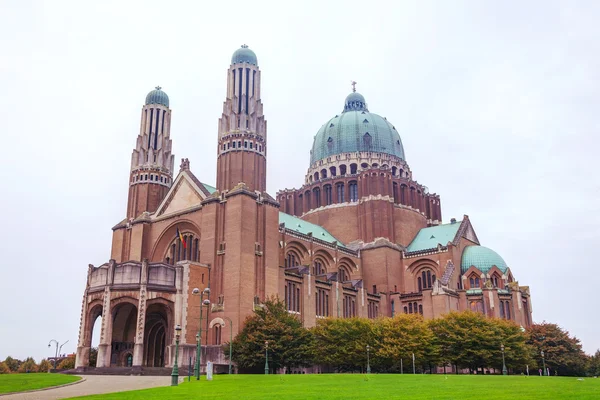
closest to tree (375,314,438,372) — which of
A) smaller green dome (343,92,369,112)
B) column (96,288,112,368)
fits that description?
column (96,288,112,368)

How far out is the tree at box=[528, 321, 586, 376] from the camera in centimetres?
6581

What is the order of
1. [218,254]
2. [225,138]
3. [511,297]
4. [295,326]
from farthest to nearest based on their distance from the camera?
[511,297] → [225,138] → [218,254] → [295,326]

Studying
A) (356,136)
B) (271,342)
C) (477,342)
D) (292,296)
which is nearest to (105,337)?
(271,342)

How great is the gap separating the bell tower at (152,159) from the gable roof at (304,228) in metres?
15.3

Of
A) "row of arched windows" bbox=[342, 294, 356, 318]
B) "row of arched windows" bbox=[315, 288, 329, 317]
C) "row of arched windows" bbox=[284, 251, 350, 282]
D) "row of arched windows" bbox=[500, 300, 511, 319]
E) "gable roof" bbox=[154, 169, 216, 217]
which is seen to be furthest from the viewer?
"row of arched windows" bbox=[500, 300, 511, 319]

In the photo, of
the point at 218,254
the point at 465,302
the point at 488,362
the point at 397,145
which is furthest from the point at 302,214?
the point at 488,362

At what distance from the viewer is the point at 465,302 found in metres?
73.4

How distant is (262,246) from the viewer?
58188mm

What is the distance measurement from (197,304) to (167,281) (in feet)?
11.8

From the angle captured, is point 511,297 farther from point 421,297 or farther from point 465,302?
point 421,297

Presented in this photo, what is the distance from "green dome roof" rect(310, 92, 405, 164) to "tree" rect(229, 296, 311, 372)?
4340 cm

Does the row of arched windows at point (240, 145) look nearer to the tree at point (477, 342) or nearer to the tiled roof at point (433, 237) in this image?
the tree at point (477, 342)

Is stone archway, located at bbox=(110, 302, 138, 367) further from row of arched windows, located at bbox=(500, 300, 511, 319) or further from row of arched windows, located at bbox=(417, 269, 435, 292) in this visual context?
row of arched windows, located at bbox=(500, 300, 511, 319)

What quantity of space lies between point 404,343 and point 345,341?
5466 millimetres
